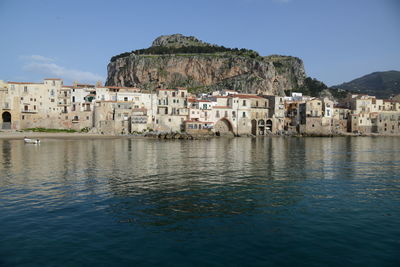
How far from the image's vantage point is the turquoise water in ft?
30.5

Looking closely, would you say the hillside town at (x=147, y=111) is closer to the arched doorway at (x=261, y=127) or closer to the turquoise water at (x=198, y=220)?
the arched doorway at (x=261, y=127)

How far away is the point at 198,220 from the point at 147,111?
7072 centimetres

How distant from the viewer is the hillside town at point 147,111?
254 ft

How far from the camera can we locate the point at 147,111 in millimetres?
81062

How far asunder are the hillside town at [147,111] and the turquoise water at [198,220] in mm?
56885

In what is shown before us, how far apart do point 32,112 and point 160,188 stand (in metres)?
73.3

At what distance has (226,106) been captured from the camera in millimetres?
87750

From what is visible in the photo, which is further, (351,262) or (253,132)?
(253,132)

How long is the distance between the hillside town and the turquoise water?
56885 millimetres

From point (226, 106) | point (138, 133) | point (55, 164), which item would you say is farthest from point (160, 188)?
point (226, 106)

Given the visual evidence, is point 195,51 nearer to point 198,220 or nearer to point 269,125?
point 269,125

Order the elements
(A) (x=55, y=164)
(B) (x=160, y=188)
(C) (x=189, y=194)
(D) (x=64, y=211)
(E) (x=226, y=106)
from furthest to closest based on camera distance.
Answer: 1. (E) (x=226, y=106)
2. (A) (x=55, y=164)
3. (B) (x=160, y=188)
4. (C) (x=189, y=194)
5. (D) (x=64, y=211)

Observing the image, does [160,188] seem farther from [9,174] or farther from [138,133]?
[138,133]

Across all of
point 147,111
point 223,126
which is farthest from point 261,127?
point 147,111
